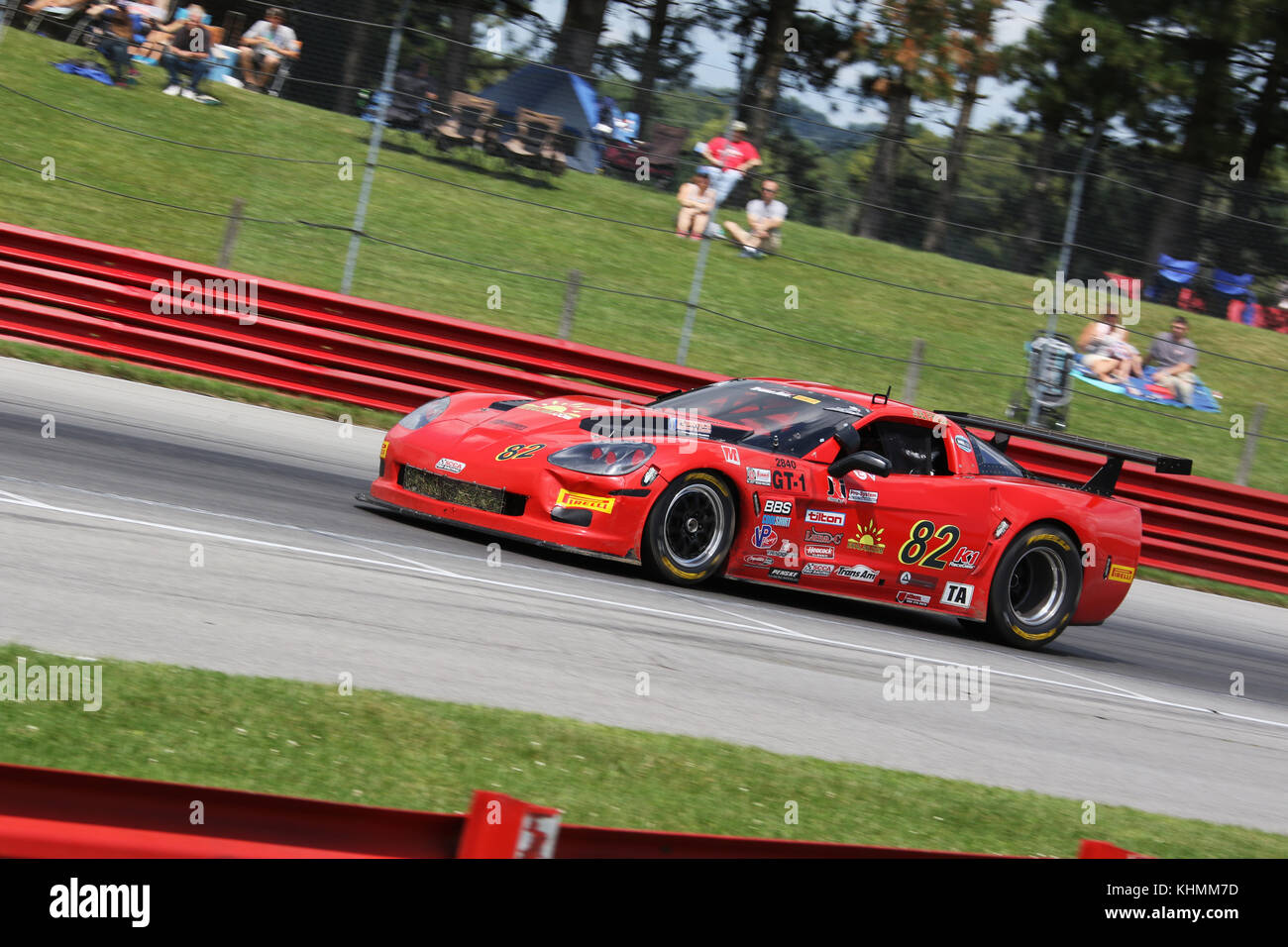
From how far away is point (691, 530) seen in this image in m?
8.18

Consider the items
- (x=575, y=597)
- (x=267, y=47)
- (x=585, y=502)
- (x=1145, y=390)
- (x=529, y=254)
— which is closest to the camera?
(x=575, y=597)

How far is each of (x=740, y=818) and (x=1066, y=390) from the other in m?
10.9

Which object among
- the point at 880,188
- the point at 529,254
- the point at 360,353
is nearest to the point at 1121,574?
the point at 880,188

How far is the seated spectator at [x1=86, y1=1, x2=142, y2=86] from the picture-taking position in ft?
57.0

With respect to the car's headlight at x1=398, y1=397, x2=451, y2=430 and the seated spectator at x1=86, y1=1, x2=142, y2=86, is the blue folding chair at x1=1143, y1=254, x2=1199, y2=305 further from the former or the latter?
the seated spectator at x1=86, y1=1, x2=142, y2=86

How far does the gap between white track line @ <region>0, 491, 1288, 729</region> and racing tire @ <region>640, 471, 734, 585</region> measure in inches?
21.9

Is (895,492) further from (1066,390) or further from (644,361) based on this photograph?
(1066,390)

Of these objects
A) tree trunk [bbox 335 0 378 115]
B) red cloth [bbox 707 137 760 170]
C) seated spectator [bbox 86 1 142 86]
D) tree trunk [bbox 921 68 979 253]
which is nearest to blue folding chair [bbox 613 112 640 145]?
red cloth [bbox 707 137 760 170]

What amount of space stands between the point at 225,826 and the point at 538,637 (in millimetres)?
4156

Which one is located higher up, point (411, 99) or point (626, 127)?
point (626, 127)

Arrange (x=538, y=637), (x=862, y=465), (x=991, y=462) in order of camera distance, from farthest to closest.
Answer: (x=991, y=462)
(x=862, y=465)
(x=538, y=637)

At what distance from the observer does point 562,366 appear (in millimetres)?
13445

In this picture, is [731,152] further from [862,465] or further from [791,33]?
[791,33]
